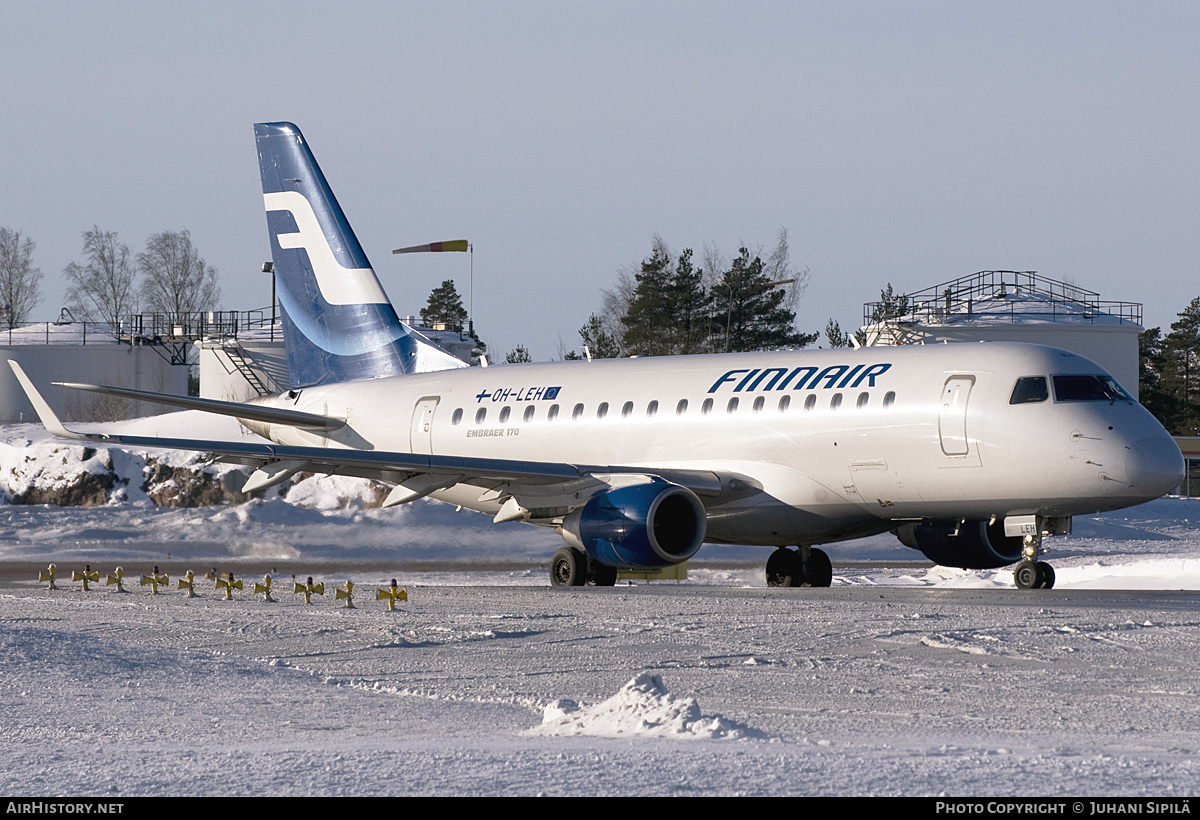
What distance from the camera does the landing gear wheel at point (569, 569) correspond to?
902 inches

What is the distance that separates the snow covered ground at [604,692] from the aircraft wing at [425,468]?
1.62m

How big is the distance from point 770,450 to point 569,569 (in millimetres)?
3601

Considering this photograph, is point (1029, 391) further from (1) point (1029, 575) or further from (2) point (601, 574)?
(2) point (601, 574)

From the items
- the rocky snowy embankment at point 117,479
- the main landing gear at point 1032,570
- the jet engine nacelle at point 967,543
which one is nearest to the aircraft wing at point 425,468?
the jet engine nacelle at point 967,543

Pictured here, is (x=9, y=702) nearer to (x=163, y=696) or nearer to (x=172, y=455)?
(x=163, y=696)

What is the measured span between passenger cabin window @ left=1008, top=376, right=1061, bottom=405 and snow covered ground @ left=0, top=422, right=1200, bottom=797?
2.54 meters

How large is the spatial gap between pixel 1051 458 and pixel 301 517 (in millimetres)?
23153

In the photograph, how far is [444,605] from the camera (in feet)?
59.3

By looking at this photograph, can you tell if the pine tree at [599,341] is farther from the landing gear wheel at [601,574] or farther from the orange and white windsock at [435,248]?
the landing gear wheel at [601,574]

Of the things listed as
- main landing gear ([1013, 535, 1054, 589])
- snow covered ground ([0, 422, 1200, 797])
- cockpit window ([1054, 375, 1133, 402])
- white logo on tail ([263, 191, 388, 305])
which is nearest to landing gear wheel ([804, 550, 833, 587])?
snow covered ground ([0, 422, 1200, 797])

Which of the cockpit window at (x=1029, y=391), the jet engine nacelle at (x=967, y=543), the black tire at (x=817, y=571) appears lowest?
the black tire at (x=817, y=571)

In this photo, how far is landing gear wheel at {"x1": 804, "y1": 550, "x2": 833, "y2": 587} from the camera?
78.0 ft

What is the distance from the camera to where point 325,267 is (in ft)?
97.9
